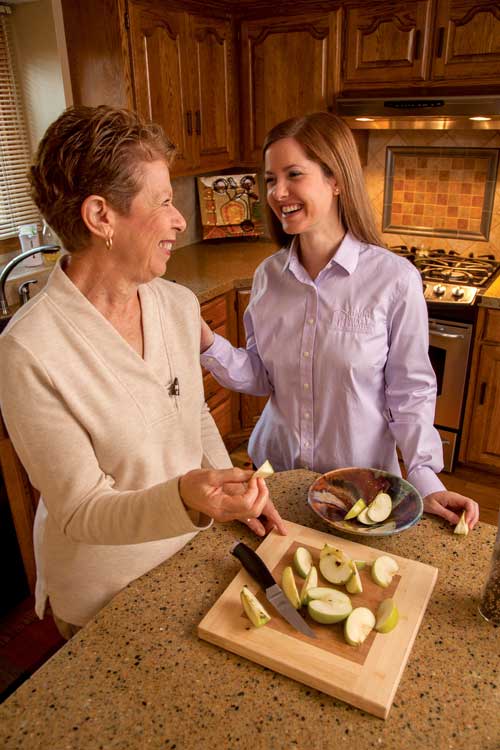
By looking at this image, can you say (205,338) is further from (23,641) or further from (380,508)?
(23,641)

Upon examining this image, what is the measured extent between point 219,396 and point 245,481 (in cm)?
225

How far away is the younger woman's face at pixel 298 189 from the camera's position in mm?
1456

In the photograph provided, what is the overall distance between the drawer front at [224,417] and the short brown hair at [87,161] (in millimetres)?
2107

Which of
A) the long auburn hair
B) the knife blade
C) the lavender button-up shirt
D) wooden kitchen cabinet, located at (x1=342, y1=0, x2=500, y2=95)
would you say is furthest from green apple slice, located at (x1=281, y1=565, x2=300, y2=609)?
wooden kitchen cabinet, located at (x1=342, y1=0, x2=500, y2=95)

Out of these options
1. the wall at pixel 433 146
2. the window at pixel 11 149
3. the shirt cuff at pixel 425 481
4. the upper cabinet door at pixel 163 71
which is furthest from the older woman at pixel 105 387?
the wall at pixel 433 146

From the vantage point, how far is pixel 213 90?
3.13 metres

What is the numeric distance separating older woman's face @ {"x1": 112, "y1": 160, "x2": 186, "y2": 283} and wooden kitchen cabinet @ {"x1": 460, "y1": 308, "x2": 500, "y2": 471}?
205 cm

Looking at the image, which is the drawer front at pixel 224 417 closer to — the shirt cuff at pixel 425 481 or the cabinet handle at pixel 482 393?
the cabinet handle at pixel 482 393

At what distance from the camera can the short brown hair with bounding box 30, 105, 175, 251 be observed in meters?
1.01

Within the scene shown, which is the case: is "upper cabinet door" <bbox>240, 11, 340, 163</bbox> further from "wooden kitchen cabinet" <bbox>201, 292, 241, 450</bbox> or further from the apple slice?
the apple slice

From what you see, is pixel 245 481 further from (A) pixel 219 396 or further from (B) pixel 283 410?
(A) pixel 219 396

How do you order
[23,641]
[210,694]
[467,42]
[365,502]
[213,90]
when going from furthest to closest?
[213,90], [467,42], [23,641], [365,502], [210,694]

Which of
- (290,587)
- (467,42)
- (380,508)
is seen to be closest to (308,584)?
(290,587)

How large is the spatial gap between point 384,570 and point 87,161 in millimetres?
819
